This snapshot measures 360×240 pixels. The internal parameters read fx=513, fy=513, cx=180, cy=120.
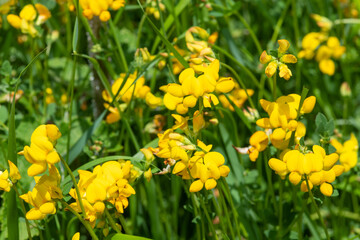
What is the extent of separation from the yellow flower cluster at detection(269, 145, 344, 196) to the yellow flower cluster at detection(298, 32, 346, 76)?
1251 millimetres

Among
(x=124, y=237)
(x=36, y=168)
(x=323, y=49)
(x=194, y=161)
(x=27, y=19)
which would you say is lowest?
(x=323, y=49)

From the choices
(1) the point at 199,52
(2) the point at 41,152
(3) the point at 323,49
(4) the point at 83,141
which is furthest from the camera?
(3) the point at 323,49

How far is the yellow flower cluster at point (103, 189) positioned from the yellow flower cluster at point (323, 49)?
4.57ft

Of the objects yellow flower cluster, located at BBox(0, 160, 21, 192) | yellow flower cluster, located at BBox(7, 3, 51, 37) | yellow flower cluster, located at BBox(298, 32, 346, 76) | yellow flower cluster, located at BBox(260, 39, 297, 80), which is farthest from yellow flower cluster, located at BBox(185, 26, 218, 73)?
yellow flower cluster, located at BBox(298, 32, 346, 76)

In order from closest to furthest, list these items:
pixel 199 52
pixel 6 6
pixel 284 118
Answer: pixel 284 118
pixel 199 52
pixel 6 6

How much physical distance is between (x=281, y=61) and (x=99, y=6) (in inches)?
26.9

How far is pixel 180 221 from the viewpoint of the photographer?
194 cm

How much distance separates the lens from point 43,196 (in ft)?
3.57

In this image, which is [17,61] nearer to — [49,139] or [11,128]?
[11,128]

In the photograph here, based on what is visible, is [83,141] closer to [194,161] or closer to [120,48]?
[120,48]

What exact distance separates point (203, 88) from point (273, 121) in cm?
18

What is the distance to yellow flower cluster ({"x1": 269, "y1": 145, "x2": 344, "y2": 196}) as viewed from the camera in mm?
1095

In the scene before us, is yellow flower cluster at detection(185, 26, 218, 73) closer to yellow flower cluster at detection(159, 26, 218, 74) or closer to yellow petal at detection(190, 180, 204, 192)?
yellow flower cluster at detection(159, 26, 218, 74)

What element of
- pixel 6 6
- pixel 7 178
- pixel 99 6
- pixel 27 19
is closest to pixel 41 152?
pixel 7 178
